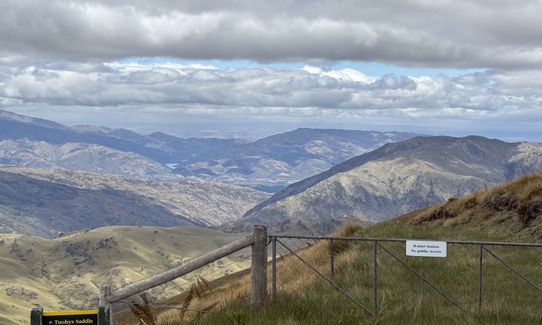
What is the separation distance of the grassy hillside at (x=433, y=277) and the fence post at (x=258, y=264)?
429 millimetres

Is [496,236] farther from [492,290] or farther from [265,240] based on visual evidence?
[265,240]

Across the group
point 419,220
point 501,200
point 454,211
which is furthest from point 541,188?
point 419,220

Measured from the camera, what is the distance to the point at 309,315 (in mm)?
12602

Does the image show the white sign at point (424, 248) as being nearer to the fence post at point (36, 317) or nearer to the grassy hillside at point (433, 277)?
the grassy hillside at point (433, 277)

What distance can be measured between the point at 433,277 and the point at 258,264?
8379mm

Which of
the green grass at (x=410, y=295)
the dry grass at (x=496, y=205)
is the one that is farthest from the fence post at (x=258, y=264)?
the dry grass at (x=496, y=205)

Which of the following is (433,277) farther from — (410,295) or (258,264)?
(258,264)

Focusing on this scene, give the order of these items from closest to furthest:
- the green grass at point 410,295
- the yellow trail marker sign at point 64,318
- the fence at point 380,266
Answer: the yellow trail marker sign at point 64,318 < the green grass at point 410,295 < the fence at point 380,266

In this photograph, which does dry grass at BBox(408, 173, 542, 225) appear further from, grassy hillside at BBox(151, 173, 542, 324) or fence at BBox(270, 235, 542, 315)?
fence at BBox(270, 235, 542, 315)

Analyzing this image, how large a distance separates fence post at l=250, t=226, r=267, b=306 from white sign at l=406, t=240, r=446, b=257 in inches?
126

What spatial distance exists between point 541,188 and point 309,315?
837 inches

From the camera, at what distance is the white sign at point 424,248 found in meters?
13.3

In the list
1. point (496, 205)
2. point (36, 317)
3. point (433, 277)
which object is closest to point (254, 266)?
point (36, 317)

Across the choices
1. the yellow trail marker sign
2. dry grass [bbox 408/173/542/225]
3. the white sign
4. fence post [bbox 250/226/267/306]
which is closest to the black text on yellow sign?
the yellow trail marker sign
